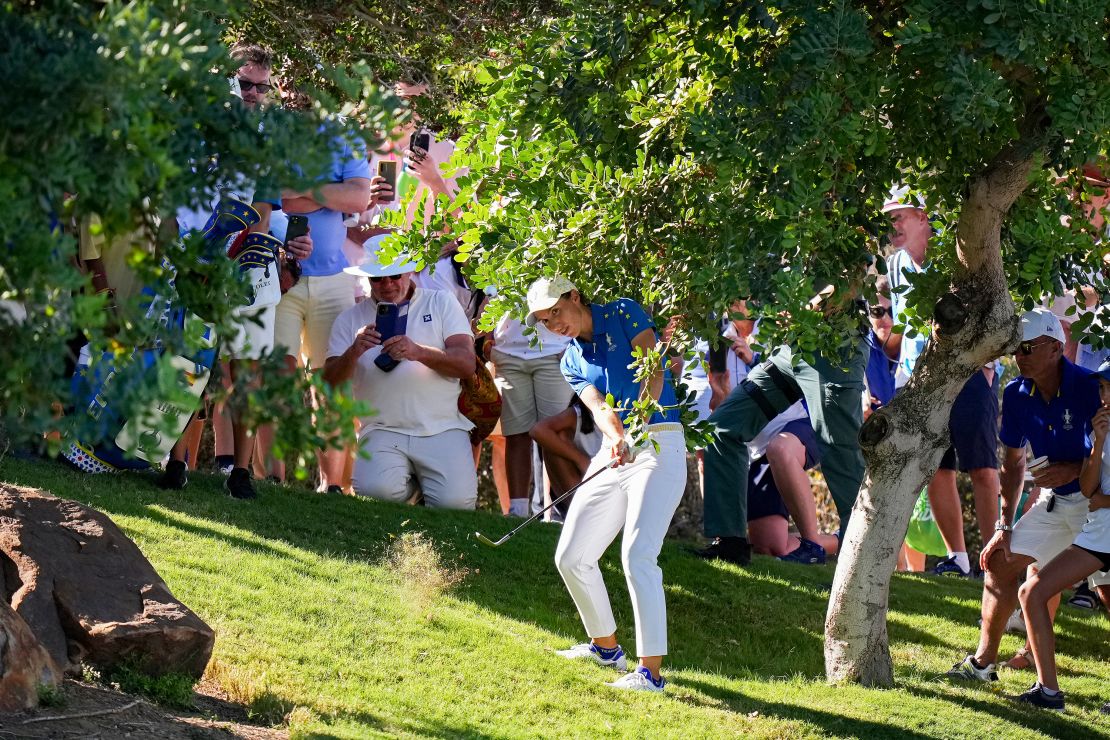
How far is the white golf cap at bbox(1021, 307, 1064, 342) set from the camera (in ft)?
29.7

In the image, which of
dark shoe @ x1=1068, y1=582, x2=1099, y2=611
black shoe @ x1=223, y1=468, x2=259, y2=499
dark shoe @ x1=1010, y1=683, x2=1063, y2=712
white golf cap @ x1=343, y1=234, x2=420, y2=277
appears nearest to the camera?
dark shoe @ x1=1010, y1=683, x2=1063, y2=712

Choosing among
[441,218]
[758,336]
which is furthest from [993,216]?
[441,218]

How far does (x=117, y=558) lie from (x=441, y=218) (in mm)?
2585

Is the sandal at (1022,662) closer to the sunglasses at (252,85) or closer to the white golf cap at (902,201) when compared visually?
the white golf cap at (902,201)

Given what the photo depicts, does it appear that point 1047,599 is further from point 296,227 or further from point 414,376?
point 296,227

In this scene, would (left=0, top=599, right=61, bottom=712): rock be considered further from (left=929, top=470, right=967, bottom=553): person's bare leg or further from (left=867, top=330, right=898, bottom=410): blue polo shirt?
(left=867, top=330, right=898, bottom=410): blue polo shirt

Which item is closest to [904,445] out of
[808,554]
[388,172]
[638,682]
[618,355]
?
[618,355]

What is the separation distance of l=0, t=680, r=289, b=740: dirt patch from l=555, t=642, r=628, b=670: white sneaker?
2.24m

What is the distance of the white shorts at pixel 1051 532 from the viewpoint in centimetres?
911

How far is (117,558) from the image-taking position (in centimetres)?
695

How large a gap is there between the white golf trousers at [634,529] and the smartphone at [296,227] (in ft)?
11.5

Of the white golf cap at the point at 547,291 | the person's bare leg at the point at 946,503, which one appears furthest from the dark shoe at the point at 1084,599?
the white golf cap at the point at 547,291

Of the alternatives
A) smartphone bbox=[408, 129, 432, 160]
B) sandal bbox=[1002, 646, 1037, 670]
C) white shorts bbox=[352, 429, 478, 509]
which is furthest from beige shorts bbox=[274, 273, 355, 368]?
sandal bbox=[1002, 646, 1037, 670]

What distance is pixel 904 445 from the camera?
8492mm
